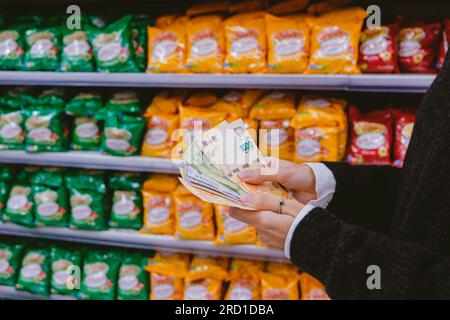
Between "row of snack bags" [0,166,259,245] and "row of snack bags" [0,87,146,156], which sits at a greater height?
"row of snack bags" [0,87,146,156]

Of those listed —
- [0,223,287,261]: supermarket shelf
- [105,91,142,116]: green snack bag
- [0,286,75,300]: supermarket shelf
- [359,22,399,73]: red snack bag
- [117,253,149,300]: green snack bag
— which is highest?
[359,22,399,73]: red snack bag

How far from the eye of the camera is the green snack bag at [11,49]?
2023 millimetres

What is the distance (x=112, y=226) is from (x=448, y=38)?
1.73 meters

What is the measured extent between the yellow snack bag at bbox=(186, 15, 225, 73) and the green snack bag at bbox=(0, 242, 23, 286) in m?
1.41

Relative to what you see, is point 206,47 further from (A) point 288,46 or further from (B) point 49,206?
(B) point 49,206

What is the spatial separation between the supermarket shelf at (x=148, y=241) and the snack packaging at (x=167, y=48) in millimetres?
807

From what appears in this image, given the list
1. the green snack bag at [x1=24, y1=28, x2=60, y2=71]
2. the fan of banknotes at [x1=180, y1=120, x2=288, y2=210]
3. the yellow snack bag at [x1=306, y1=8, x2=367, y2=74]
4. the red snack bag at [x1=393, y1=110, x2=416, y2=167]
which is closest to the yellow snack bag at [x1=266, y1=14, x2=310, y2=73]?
the yellow snack bag at [x1=306, y1=8, x2=367, y2=74]

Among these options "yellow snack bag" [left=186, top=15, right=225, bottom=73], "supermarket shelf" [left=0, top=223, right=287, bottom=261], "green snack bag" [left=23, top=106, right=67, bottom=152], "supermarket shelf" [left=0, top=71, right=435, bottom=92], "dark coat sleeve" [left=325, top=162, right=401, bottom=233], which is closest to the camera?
"dark coat sleeve" [left=325, top=162, right=401, bottom=233]

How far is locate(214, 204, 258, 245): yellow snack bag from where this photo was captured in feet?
6.15

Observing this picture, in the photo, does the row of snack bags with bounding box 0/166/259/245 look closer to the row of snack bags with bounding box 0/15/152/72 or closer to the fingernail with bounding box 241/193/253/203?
the row of snack bags with bounding box 0/15/152/72

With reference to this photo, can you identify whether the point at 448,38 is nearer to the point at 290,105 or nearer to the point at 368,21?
the point at 368,21

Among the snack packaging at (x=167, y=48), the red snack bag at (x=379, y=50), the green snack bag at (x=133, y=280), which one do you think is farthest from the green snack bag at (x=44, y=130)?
the red snack bag at (x=379, y=50)

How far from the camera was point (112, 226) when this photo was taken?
6.79 ft

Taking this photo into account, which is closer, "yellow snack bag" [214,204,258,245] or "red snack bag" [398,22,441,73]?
"red snack bag" [398,22,441,73]
